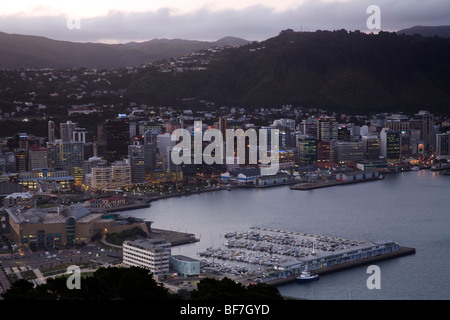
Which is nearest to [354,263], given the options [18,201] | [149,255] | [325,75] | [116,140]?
[149,255]

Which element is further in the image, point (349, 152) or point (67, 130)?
point (349, 152)

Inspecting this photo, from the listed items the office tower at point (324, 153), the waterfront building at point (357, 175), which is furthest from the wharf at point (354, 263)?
the office tower at point (324, 153)

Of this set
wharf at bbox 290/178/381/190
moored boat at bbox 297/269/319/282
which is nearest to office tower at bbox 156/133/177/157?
wharf at bbox 290/178/381/190

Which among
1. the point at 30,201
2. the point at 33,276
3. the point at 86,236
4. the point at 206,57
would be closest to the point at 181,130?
the point at 30,201

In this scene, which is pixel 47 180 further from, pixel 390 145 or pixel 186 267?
pixel 390 145

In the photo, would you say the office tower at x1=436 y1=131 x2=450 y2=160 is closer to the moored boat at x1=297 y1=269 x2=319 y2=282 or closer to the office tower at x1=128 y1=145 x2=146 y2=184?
the office tower at x1=128 y1=145 x2=146 y2=184
